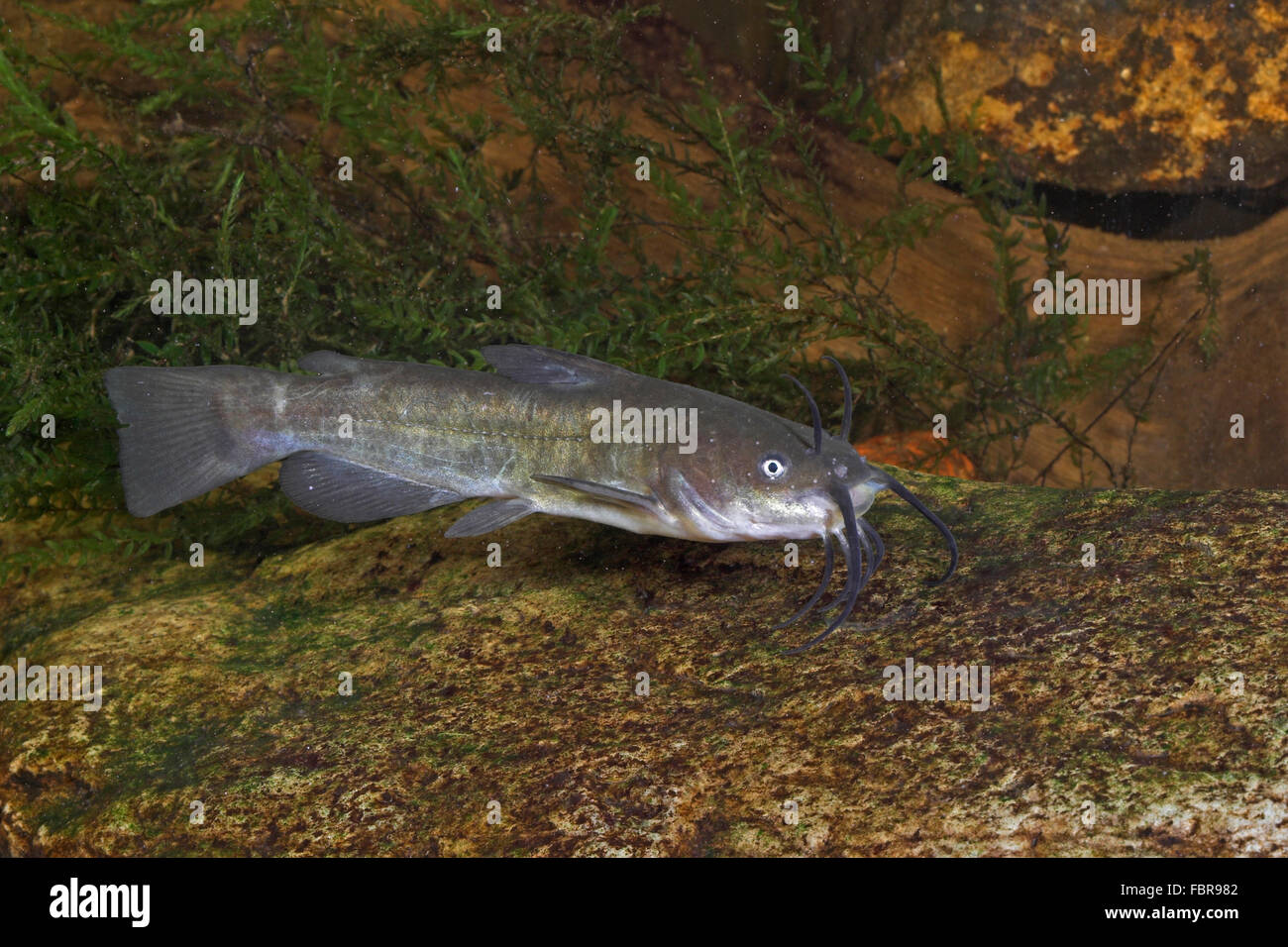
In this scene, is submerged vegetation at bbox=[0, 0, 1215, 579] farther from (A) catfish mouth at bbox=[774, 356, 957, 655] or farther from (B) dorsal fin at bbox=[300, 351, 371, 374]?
(A) catfish mouth at bbox=[774, 356, 957, 655]

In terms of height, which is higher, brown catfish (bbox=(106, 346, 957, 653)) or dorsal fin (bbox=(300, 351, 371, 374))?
dorsal fin (bbox=(300, 351, 371, 374))

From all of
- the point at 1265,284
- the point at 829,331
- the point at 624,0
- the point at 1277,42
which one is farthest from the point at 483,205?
the point at 1265,284

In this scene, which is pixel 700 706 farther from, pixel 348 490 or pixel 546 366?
pixel 348 490

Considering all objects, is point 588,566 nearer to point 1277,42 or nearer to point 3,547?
point 3,547

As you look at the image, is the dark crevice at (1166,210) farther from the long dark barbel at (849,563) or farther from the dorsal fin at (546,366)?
the long dark barbel at (849,563)

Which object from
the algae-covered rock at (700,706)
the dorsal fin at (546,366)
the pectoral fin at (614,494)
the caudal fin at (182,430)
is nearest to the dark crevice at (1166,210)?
the algae-covered rock at (700,706)

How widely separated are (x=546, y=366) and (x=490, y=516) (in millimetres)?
494

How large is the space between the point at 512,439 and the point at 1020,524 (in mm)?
1674

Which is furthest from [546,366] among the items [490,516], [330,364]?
[330,364]

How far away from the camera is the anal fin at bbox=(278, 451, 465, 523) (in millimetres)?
3045

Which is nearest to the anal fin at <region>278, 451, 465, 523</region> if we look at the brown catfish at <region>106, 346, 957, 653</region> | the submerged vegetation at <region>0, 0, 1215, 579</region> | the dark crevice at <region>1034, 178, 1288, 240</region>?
the brown catfish at <region>106, 346, 957, 653</region>

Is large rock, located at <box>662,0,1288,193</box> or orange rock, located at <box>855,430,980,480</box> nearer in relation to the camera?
orange rock, located at <box>855,430,980,480</box>

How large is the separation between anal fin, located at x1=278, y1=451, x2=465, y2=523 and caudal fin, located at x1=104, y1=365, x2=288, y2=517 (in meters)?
0.10

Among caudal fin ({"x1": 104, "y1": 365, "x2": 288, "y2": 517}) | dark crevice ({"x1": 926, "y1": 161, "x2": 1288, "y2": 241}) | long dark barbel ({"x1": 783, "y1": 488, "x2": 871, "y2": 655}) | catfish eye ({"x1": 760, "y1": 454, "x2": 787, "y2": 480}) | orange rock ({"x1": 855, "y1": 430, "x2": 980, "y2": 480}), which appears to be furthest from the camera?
dark crevice ({"x1": 926, "y1": 161, "x2": 1288, "y2": 241})
